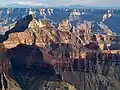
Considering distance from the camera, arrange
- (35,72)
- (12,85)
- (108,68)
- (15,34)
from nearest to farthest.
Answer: (12,85) → (35,72) → (108,68) → (15,34)

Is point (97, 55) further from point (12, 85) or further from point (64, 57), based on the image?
point (12, 85)

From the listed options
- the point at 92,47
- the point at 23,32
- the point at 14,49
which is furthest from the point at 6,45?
the point at 92,47

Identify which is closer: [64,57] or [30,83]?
[30,83]

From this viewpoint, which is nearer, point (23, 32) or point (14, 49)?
point (14, 49)

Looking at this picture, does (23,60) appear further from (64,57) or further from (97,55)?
(97,55)

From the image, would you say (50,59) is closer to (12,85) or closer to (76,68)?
(76,68)

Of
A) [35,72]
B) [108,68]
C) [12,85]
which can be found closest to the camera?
[12,85]

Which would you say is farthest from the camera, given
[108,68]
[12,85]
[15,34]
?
[15,34]

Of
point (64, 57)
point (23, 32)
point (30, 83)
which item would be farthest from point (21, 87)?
point (23, 32)

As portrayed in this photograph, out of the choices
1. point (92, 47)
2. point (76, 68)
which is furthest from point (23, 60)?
point (92, 47)
